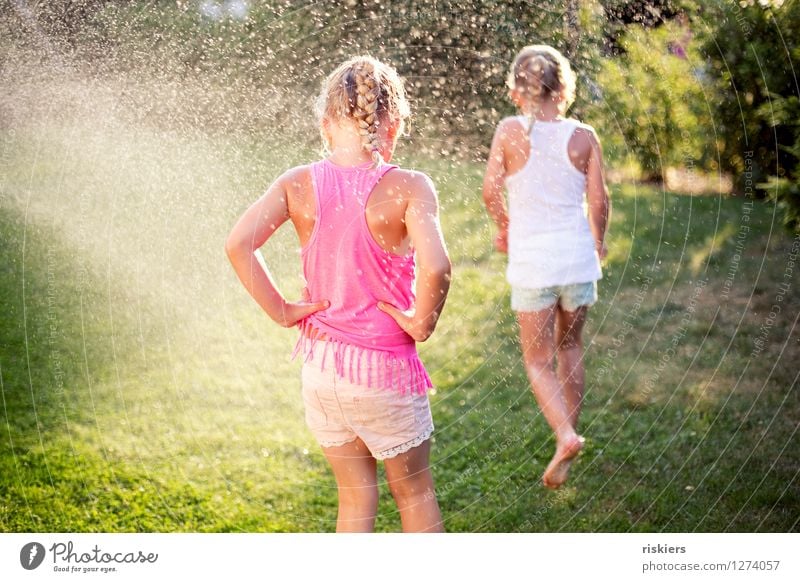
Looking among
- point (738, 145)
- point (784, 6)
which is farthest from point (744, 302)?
point (738, 145)

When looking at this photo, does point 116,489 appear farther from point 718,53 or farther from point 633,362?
point 718,53

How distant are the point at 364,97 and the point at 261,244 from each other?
0.35 metres

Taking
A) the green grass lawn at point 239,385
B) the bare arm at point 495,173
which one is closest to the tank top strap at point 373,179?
the bare arm at point 495,173

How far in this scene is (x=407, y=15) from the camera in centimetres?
305

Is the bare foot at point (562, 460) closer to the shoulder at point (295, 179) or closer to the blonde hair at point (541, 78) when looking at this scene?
the blonde hair at point (541, 78)

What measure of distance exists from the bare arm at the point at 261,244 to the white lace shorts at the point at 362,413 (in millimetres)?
87

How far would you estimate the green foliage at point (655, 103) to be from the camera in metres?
3.44

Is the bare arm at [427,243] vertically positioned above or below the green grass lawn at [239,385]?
above

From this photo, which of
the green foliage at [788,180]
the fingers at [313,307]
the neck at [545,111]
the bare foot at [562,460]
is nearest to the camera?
the fingers at [313,307]

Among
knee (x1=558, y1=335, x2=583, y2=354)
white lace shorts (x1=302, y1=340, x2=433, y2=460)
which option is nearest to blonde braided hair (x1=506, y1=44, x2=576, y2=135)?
knee (x1=558, y1=335, x2=583, y2=354)

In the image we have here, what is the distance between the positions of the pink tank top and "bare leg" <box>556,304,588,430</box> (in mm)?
860

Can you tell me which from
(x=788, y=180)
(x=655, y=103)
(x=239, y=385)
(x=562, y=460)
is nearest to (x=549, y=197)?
(x=562, y=460)

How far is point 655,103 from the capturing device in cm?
445
